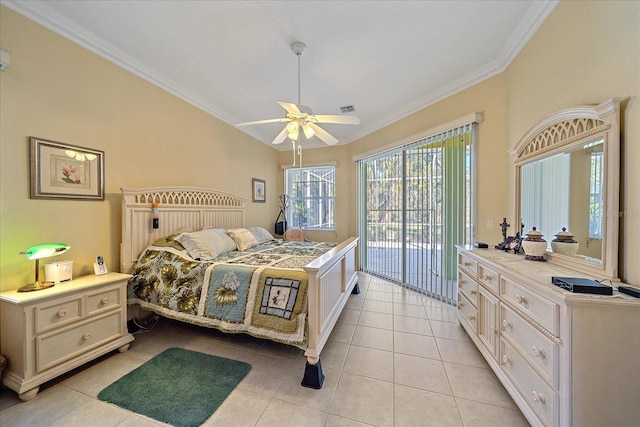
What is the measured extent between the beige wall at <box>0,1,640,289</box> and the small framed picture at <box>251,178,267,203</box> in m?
1.28

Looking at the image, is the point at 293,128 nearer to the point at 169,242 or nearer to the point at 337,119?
the point at 337,119

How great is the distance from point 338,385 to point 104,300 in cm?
203

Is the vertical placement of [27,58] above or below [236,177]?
above

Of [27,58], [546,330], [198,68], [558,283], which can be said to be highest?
[198,68]

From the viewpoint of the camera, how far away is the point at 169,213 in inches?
111

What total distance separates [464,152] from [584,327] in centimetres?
234

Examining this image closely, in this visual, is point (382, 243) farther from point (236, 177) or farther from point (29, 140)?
point (29, 140)

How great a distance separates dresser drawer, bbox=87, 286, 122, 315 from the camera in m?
1.87

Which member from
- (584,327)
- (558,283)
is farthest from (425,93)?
(584,327)

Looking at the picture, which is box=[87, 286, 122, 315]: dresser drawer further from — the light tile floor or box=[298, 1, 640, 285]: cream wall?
box=[298, 1, 640, 285]: cream wall

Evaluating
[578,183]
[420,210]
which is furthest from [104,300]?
[420,210]

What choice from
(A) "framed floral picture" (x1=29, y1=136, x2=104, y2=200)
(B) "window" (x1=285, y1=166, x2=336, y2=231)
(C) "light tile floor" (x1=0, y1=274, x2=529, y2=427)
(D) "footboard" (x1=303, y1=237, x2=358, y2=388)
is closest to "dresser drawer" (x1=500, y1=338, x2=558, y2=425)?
(C) "light tile floor" (x1=0, y1=274, x2=529, y2=427)

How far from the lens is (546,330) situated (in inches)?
45.8

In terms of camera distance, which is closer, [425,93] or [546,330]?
[546,330]
